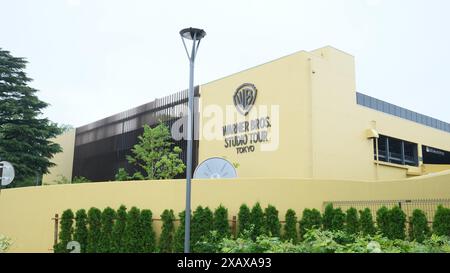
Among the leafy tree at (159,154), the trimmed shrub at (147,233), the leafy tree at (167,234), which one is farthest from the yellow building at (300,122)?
the trimmed shrub at (147,233)

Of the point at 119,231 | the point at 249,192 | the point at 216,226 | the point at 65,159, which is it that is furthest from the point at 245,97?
the point at 65,159

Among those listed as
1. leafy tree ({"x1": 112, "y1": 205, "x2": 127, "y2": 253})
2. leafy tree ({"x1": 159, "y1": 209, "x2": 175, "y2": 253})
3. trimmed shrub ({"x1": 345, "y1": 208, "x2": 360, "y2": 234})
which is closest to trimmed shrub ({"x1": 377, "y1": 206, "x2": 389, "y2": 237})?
trimmed shrub ({"x1": 345, "y1": 208, "x2": 360, "y2": 234})

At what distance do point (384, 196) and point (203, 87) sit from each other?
13109 mm

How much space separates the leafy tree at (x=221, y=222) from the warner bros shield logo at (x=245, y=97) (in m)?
8.66

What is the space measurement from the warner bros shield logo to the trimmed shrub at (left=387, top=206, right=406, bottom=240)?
10.5m

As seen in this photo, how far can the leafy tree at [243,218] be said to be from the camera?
1549cm

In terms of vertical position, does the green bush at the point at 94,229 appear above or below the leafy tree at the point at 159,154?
below

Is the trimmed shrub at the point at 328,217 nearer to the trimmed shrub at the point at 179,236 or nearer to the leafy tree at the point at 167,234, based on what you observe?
the trimmed shrub at the point at 179,236

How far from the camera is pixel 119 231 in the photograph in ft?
56.5

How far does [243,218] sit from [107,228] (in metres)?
5.42

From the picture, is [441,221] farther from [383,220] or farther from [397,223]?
[383,220]

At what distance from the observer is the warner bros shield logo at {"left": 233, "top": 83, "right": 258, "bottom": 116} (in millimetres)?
23422
